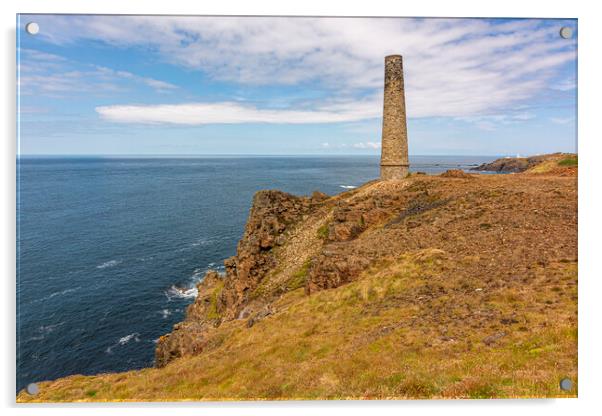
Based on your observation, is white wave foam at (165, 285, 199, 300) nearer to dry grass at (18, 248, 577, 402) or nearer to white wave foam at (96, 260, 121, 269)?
white wave foam at (96, 260, 121, 269)

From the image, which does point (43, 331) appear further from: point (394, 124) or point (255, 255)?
point (394, 124)

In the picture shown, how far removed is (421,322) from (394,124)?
23035 millimetres

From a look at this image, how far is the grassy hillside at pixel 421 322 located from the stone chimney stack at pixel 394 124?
8.74 metres

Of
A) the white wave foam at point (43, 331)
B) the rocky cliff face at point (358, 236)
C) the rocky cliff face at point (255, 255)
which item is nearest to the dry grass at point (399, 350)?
the rocky cliff face at point (358, 236)

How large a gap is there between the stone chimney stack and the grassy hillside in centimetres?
874

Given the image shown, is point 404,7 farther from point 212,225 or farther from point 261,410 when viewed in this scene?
point 212,225

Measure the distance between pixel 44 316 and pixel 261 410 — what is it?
38.3 meters

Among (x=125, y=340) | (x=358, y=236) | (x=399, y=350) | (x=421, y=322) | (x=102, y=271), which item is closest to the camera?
(x=399, y=350)

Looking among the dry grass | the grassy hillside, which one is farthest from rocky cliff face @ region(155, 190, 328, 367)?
the dry grass

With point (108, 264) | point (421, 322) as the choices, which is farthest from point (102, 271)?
point (421, 322)

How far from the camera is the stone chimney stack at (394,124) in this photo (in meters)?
31.9

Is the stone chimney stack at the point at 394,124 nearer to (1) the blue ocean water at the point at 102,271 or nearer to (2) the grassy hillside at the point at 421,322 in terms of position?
(2) the grassy hillside at the point at 421,322

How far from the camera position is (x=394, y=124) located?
107 ft
